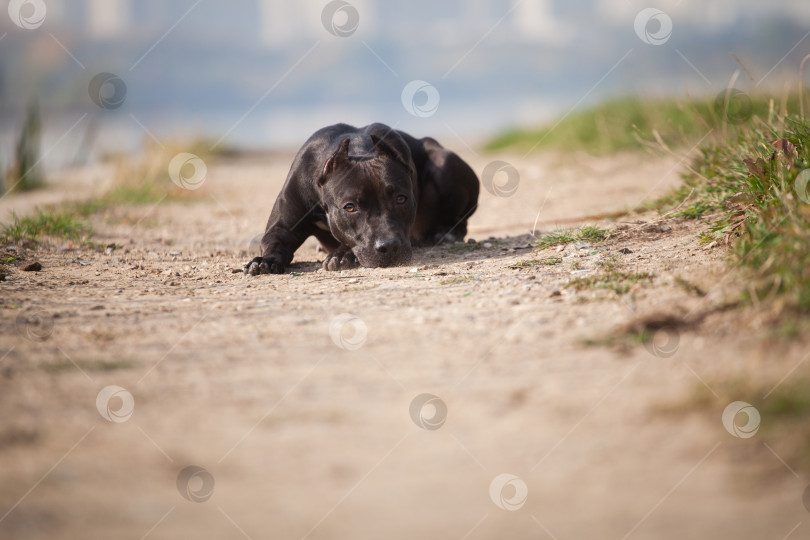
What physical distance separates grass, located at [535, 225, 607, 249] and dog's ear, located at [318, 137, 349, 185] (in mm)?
1544

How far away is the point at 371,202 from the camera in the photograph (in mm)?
4945

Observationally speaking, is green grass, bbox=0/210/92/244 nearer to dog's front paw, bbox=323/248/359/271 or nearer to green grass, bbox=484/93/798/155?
dog's front paw, bbox=323/248/359/271

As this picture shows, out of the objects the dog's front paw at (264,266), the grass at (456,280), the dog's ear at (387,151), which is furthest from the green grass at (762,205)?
the dog's front paw at (264,266)

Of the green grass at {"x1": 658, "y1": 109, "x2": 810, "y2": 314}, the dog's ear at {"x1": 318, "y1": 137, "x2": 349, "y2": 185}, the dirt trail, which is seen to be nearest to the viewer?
the dirt trail

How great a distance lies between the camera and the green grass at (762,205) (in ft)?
9.30

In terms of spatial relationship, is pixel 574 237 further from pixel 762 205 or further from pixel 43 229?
pixel 43 229

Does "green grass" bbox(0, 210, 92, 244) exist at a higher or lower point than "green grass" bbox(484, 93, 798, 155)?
lower

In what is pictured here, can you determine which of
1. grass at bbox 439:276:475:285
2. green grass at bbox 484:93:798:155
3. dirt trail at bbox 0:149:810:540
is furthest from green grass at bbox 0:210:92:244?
green grass at bbox 484:93:798:155

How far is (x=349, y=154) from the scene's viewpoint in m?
5.27

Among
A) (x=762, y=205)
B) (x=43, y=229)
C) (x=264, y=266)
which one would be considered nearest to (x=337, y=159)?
(x=264, y=266)

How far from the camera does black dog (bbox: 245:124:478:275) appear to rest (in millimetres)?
4871

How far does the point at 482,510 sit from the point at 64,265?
4282 mm

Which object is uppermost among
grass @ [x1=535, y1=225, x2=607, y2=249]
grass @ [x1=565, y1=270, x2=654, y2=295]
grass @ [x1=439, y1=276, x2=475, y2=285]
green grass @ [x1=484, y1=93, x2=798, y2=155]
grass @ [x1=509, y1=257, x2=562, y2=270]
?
green grass @ [x1=484, y1=93, x2=798, y2=155]

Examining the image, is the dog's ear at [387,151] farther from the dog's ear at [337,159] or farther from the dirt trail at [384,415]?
the dirt trail at [384,415]
